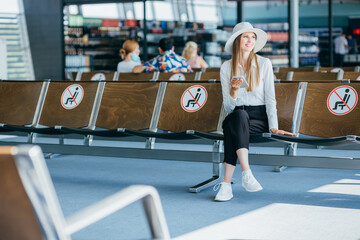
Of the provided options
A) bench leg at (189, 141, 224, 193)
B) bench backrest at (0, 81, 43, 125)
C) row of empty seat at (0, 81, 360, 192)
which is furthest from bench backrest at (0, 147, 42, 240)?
bench backrest at (0, 81, 43, 125)

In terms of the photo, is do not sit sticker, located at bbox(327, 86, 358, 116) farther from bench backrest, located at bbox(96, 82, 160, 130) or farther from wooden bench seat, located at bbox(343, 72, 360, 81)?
wooden bench seat, located at bbox(343, 72, 360, 81)

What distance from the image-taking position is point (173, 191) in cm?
405

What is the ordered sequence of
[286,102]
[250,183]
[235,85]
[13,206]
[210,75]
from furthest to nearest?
[210,75]
[286,102]
[235,85]
[250,183]
[13,206]

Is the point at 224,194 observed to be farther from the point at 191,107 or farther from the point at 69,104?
the point at 69,104

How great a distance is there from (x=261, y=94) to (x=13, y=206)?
9.56ft

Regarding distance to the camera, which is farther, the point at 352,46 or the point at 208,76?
the point at 352,46

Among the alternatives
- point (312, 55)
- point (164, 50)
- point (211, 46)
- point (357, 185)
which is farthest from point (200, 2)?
point (357, 185)

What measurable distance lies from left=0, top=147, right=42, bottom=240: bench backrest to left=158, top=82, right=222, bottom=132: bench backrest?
3.05 m

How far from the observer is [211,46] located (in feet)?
41.4

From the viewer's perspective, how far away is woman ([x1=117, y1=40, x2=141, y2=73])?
7.21 m

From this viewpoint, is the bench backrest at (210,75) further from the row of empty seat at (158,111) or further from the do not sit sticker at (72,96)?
the do not sit sticker at (72,96)

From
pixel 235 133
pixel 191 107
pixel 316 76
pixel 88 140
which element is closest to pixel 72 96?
pixel 88 140

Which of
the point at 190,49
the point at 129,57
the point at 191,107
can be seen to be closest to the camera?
the point at 191,107

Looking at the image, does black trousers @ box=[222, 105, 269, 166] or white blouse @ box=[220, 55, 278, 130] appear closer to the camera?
black trousers @ box=[222, 105, 269, 166]
